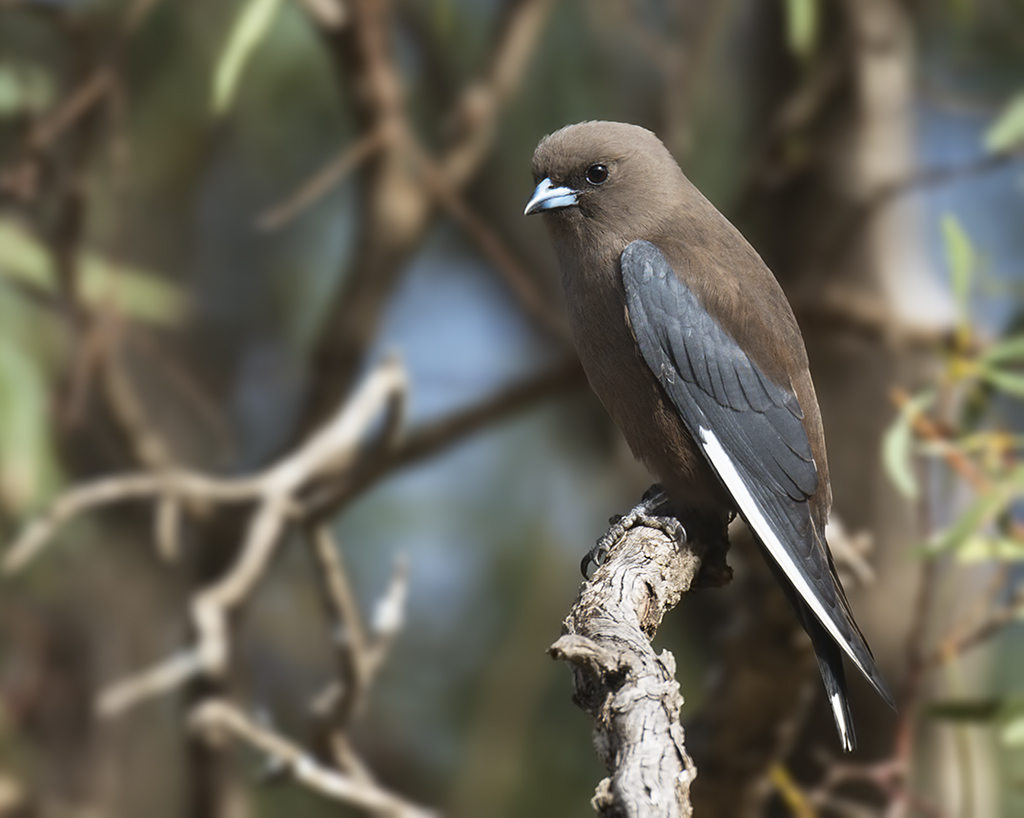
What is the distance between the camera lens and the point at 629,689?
1.62 m

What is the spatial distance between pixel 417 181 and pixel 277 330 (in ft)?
7.42

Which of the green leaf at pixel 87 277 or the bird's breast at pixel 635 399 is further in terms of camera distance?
the green leaf at pixel 87 277

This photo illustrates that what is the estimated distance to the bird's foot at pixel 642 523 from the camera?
2.62 meters

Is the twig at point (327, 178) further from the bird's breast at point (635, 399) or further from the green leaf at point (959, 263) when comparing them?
the green leaf at point (959, 263)

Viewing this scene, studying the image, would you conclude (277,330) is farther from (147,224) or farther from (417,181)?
(417,181)

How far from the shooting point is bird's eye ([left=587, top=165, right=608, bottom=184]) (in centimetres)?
314

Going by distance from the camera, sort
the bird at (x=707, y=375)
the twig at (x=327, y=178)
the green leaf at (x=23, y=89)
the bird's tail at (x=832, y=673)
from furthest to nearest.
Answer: the green leaf at (x=23, y=89), the twig at (x=327, y=178), the bird at (x=707, y=375), the bird's tail at (x=832, y=673)

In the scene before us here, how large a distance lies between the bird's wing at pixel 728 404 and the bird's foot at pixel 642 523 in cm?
15

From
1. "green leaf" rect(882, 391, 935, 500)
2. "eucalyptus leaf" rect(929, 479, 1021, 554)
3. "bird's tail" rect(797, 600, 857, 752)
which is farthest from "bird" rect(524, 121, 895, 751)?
"eucalyptus leaf" rect(929, 479, 1021, 554)

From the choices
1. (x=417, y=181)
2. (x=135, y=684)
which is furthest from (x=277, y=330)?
(x=135, y=684)

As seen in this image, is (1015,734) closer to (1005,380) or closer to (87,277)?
(1005,380)

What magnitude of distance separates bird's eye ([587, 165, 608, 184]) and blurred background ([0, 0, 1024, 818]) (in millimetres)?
1049

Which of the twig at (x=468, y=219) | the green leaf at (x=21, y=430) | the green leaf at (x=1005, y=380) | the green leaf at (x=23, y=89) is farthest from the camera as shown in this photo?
the green leaf at (x=23, y=89)

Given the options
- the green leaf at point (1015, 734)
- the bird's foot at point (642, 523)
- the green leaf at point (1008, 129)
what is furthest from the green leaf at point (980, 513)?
the green leaf at point (1008, 129)
